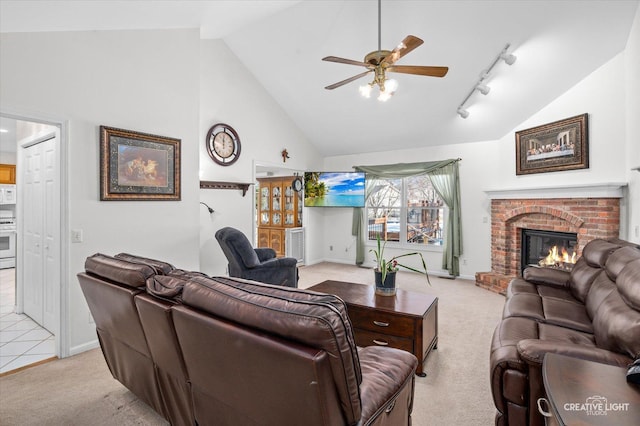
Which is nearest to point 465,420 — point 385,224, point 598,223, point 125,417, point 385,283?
point 385,283

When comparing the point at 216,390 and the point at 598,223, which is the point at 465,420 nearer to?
the point at 216,390

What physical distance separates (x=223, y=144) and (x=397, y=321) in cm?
362

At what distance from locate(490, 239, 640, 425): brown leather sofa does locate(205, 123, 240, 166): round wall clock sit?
13.0 ft

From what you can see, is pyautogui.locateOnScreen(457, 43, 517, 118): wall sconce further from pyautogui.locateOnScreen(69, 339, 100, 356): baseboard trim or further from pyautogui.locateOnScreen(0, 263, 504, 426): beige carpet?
pyautogui.locateOnScreen(69, 339, 100, 356): baseboard trim

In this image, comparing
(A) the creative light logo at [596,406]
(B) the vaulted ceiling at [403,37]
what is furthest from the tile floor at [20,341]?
(A) the creative light logo at [596,406]

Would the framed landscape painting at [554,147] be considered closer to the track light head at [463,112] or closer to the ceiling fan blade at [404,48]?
the track light head at [463,112]

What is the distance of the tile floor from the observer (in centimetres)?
267

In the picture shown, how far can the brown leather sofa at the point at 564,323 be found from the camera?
1.46m

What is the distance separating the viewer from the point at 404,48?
99.4 inches

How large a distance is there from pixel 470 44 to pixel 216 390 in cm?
416

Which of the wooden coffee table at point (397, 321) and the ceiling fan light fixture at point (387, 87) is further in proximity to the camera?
the ceiling fan light fixture at point (387, 87)

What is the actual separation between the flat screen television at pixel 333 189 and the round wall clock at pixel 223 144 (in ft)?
6.54

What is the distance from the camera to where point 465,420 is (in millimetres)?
1936

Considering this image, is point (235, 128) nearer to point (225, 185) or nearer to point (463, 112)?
point (225, 185)
